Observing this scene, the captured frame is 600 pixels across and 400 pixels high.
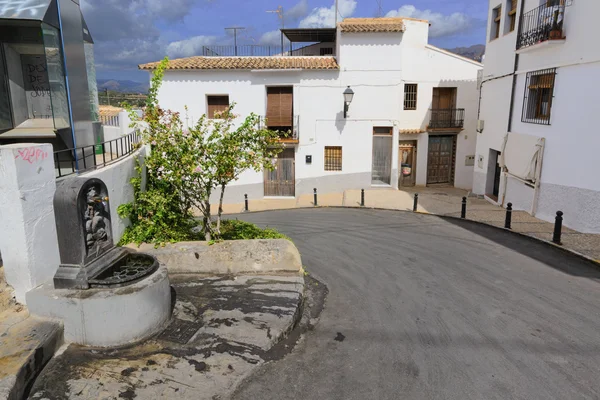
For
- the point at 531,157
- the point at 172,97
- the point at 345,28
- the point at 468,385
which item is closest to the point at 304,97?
→ the point at 345,28

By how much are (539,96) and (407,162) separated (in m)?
8.56

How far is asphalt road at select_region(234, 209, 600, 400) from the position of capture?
462 centimetres

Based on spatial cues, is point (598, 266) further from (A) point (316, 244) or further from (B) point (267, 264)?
(B) point (267, 264)

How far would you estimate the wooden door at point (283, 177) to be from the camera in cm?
1955

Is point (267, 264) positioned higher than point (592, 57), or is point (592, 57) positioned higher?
point (592, 57)

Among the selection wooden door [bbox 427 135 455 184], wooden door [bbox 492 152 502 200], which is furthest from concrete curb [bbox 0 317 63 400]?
wooden door [bbox 427 135 455 184]

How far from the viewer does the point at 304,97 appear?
61.6ft

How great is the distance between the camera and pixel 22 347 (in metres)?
4.36

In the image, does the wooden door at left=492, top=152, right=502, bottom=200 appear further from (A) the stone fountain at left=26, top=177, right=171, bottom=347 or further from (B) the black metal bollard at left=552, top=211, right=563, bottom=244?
(A) the stone fountain at left=26, top=177, right=171, bottom=347

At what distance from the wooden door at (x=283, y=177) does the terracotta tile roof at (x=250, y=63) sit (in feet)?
12.8

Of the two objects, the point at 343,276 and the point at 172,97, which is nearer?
the point at 343,276

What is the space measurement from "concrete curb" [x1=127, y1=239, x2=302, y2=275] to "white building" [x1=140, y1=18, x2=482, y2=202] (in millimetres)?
11916

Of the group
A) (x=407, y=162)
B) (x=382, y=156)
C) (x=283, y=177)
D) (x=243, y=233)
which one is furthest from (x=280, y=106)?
(x=243, y=233)

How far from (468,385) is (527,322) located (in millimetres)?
2175
